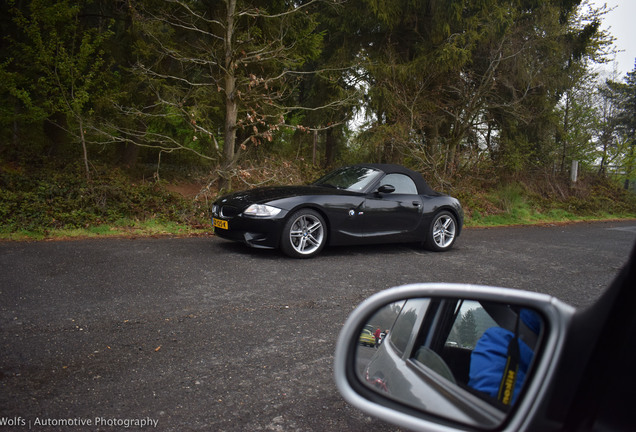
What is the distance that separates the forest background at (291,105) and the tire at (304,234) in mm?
3139

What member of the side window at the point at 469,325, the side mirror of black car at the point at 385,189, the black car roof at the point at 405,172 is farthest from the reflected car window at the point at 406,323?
the black car roof at the point at 405,172

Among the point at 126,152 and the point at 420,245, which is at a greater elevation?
the point at 126,152

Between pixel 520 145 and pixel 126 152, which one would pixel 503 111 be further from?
pixel 126 152

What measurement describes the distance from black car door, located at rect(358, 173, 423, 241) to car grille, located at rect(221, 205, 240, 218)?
1932mm

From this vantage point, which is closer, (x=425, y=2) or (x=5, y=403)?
(x=5, y=403)

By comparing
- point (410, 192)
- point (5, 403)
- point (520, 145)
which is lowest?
point (5, 403)

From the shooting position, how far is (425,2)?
14219 millimetres

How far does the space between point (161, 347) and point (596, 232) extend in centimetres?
1216

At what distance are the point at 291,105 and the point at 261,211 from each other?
9.53 meters

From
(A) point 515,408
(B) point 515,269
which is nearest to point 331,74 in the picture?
(B) point 515,269

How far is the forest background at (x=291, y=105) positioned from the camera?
9711 millimetres

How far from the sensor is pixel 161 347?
3197 millimetres

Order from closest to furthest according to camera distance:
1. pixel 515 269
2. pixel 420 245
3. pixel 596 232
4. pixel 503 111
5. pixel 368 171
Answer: pixel 515 269 → pixel 368 171 → pixel 420 245 → pixel 596 232 → pixel 503 111

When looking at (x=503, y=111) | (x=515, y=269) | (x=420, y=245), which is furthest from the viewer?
(x=503, y=111)
